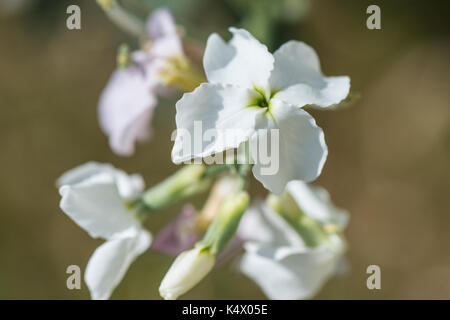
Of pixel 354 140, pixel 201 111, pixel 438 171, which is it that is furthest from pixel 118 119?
pixel 438 171

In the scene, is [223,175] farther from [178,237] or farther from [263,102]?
[263,102]

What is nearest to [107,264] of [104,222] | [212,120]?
[104,222]

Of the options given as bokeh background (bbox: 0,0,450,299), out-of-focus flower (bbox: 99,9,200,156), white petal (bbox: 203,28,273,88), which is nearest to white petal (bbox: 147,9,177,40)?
out-of-focus flower (bbox: 99,9,200,156)

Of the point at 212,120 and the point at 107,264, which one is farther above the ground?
the point at 212,120

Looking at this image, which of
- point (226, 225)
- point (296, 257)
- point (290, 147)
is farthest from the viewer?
point (296, 257)

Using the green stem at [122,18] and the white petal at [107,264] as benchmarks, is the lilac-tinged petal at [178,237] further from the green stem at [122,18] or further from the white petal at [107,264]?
the green stem at [122,18]

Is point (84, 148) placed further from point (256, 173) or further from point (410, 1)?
point (256, 173)
